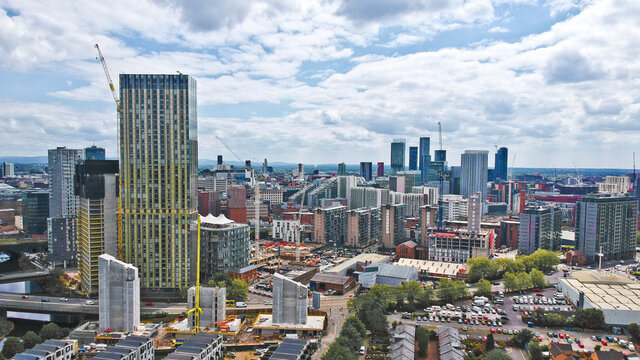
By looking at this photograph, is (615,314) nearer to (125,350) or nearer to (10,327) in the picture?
(125,350)

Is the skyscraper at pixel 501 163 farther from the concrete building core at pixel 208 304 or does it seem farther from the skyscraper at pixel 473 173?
the concrete building core at pixel 208 304

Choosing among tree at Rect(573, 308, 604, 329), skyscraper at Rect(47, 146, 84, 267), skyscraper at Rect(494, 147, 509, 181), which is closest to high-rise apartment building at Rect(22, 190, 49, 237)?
skyscraper at Rect(47, 146, 84, 267)

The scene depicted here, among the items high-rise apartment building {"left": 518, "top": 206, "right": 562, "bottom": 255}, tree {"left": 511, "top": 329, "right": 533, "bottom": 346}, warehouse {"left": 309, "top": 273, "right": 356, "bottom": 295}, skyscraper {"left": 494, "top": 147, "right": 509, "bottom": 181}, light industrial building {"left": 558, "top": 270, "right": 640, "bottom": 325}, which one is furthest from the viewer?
skyscraper {"left": 494, "top": 147, "right": 509, "bottom": 181}

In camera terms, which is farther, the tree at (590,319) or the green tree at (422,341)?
the tree at (590,319)

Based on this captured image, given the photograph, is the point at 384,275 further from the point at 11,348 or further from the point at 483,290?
the point at 11,348

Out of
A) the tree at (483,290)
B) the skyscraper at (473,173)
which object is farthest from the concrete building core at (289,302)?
the skyscraper at (473,173)

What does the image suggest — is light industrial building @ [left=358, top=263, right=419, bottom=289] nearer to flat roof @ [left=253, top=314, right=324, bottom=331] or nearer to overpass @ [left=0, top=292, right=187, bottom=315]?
flat roof @ [left=253, top=314, right=324, bottom=331]

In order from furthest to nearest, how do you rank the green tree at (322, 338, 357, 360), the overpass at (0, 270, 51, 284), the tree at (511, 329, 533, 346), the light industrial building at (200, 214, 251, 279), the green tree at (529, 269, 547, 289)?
the overpass at (0, 270, 51, 284) < the light industrial building at (200, 214, 251, 279) < the green tree at (529, 269, 547, 289) < the tree at (511, 329, 533, 346) < the green tree at (322, 338, 357, 360)
